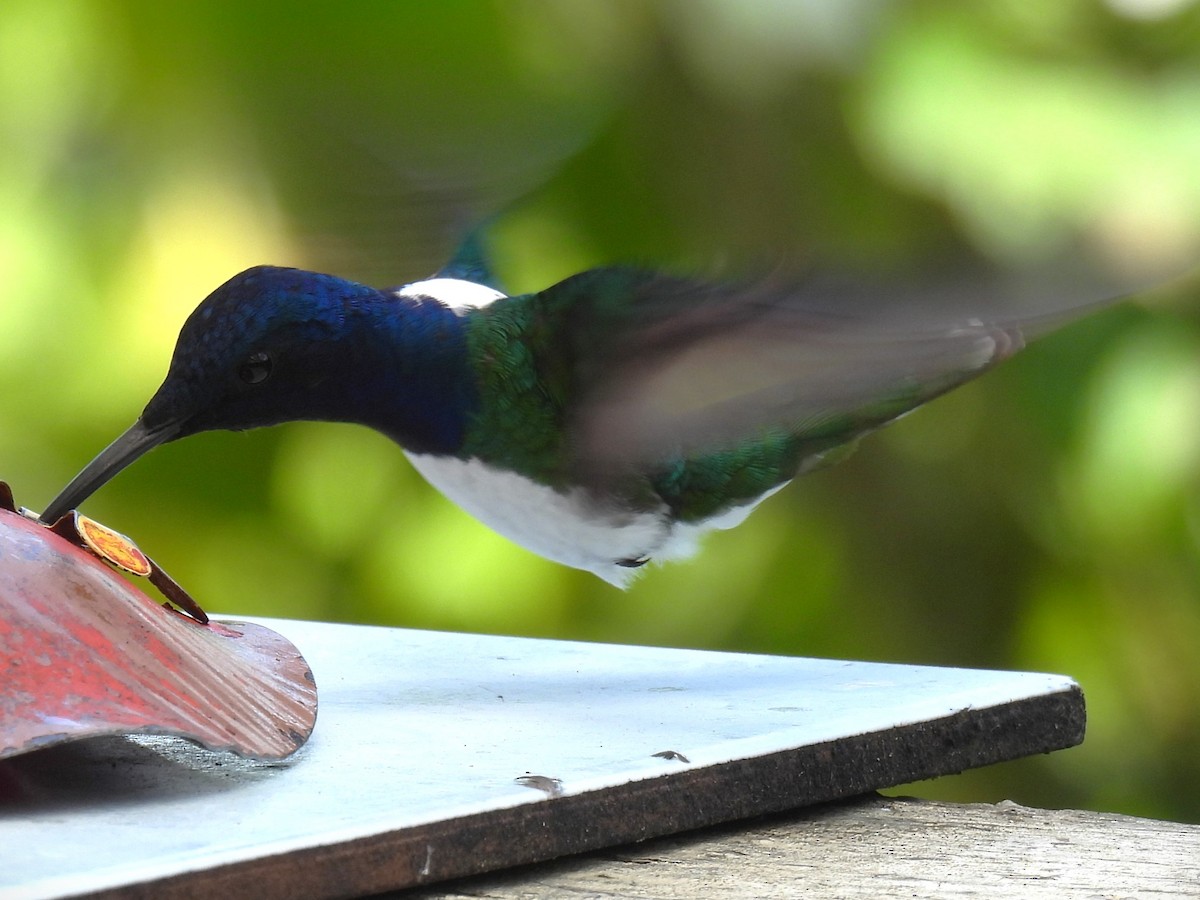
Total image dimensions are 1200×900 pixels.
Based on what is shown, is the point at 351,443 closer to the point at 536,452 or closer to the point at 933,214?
the point at 933,214

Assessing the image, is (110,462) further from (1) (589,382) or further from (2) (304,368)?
(1) (589,382)

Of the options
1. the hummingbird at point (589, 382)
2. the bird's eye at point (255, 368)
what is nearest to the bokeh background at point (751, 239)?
the hummingbird at point (589, 382)

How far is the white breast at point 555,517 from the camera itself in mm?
1854

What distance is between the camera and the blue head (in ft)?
5.45

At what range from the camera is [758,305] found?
1.61 metres

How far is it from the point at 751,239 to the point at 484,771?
7.15 feet

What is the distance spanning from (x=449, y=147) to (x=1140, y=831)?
1.40 m

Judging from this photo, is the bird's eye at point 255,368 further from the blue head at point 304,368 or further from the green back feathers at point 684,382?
the green back feathers at point 684,382

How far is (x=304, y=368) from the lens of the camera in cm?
177

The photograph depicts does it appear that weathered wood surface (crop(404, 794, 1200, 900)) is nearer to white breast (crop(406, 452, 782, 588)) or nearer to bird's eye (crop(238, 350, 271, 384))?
white breast (crop(406, 452, 782, 588))

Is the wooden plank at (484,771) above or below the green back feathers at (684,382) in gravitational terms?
below

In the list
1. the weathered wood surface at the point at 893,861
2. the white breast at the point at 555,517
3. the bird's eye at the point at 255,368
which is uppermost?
the bird's eye at the point at 255,368

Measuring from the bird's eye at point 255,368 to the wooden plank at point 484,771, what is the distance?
34 centimetres

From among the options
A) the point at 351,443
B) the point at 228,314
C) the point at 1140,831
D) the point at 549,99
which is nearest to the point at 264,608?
the point at 351,443
